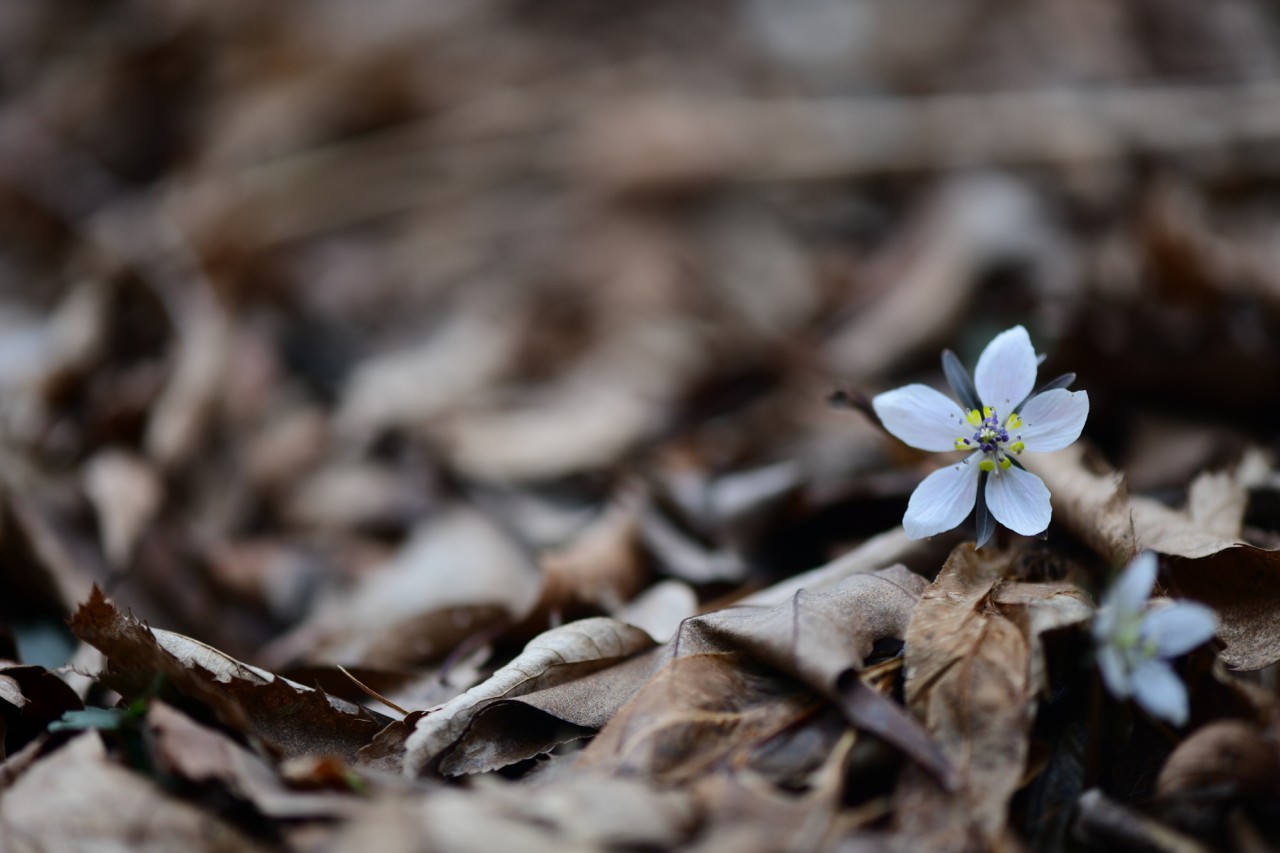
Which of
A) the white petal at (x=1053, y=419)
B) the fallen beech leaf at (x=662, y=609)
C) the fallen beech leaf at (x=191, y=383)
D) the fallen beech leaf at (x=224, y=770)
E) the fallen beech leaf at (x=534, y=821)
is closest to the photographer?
the fallen beech leaf at (x=534, y=821)

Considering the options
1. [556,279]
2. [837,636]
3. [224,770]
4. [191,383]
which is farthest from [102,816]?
[556,279]

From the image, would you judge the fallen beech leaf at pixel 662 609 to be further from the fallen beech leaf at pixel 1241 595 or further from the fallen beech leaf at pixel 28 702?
the fallen beech leaf at pixel 28 702

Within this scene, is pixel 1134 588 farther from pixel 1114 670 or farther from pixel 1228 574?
pixel 1228 574

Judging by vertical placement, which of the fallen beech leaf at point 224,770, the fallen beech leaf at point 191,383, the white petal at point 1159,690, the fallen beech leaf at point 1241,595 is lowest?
the fallen beech leaf at point 1241,595

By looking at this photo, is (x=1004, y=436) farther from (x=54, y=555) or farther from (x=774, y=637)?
(x=54, y=555)

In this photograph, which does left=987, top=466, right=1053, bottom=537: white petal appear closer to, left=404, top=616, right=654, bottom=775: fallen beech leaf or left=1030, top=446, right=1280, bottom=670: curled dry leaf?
left=1030, top=446, right=1280, bottom=670: curled dry leaf

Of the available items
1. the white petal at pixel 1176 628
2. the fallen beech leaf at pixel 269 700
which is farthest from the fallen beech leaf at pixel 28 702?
the white petal at pixel 1176 628

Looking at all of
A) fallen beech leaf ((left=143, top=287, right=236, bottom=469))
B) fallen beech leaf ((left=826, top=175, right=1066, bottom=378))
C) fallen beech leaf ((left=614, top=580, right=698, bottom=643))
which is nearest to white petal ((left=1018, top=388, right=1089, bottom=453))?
fallen beech leaf ((left=614, top=580, right=698, bottom=643))
